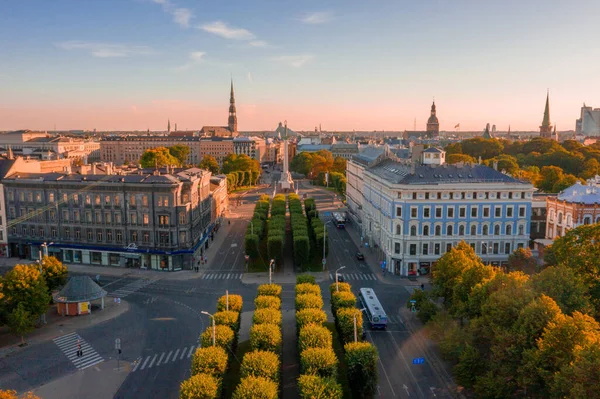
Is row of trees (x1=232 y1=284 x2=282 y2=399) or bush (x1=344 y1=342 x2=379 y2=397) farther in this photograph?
bush (x1=344 y1=342 x2=379 y2=397)

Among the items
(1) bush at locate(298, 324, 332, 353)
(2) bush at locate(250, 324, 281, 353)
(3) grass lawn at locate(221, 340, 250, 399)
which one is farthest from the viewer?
(2) bush at locate(250, 324, 281, 353)

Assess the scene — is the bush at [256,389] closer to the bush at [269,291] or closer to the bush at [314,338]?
the bush at [314,338]

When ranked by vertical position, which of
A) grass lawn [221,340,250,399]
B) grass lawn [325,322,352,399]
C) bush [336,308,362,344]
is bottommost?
grass lawn [325,322,352,399]

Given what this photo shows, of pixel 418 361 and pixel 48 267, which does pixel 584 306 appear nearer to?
pixel 418 361

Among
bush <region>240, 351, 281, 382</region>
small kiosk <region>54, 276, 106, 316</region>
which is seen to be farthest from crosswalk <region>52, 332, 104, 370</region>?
bush <region>240, 351, 281, 382</region>

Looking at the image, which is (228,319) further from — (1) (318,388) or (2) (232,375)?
(1) (318,388)

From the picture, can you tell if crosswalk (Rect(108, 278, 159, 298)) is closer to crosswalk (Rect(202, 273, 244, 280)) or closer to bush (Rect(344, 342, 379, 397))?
crosswalk (Rect(202, 273, 244, 280))
